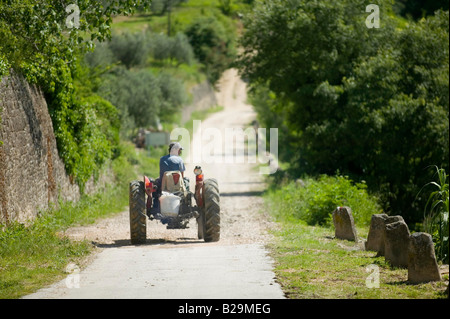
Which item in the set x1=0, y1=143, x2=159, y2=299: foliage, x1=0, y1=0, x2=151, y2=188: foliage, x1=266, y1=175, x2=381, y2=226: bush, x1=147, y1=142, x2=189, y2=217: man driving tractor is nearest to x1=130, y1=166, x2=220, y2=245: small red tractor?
x1=147, y1=142, x2=189, y2=217: man driving tractor

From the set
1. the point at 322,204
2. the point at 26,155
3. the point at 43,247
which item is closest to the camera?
the point at 43,247

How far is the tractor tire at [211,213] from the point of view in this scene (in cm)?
1445

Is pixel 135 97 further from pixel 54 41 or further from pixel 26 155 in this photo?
pixel 26 155

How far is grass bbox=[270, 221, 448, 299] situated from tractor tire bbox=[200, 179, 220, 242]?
3.91 feet

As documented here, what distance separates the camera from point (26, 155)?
16203 millimetres

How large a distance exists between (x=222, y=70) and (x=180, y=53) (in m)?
14.4

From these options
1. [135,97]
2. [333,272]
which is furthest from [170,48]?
[333,272]

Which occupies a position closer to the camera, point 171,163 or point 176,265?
point 176,265

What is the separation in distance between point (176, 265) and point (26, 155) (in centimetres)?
615

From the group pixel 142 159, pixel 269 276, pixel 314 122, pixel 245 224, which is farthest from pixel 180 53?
pixel 269 276

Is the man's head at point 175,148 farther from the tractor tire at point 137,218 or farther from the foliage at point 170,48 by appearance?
the foliage at point 170,48

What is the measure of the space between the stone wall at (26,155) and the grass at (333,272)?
5137mm

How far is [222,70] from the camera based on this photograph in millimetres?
93875

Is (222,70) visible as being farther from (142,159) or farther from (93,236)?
(93,236)
